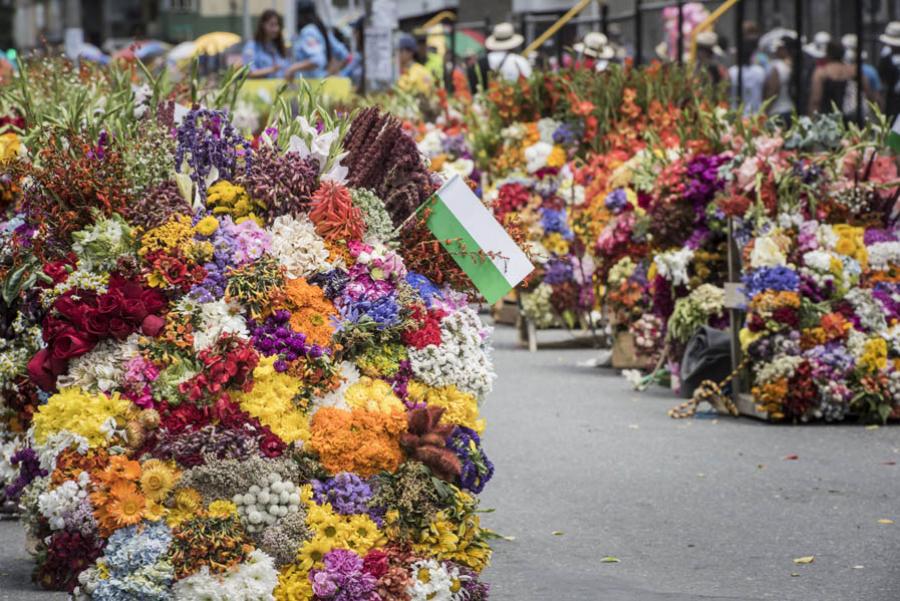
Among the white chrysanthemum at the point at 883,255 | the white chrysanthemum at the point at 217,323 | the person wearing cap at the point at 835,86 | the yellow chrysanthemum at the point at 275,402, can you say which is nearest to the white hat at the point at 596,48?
the person wearing cap at the point at 835,86

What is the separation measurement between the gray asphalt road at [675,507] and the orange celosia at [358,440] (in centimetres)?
92

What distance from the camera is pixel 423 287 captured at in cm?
630

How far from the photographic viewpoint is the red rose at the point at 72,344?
6.06 meters

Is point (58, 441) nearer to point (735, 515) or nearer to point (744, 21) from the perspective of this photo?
point (735, 515)

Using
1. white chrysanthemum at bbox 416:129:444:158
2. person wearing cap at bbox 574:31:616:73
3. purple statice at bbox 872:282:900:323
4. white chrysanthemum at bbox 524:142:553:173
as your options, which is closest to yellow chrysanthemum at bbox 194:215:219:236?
purple statice at bbox 872:282:900:323

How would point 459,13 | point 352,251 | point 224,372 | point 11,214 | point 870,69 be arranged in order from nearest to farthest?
1. point 224,372
2. point 352,251
3. point 11,214
4. point 870,69
5. point 459,13

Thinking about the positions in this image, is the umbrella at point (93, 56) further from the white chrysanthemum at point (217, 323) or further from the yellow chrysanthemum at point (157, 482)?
the yellow chrysanthemum at point (157, 482)

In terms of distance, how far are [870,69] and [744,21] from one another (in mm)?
2517

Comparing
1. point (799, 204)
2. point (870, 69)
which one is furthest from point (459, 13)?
point (799, 204)

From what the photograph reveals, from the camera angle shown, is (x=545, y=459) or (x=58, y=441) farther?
(x=545, y=459)

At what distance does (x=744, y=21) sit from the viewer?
18344 millimetres

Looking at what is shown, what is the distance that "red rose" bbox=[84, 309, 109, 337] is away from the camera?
19.9 feet

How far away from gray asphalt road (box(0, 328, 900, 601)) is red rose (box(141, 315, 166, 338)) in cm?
108

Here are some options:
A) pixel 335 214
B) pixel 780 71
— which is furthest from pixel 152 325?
pixel 780 71
